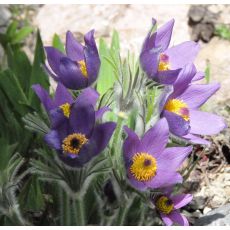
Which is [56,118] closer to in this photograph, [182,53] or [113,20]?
[182,53]

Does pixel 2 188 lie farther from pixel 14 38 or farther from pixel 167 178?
pixel 14 38

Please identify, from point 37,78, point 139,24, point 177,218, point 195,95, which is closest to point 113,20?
point 139,24

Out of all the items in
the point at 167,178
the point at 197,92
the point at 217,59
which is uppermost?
the point at 197,92

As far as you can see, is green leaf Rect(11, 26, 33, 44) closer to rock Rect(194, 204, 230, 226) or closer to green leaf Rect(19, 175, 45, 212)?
green leaf Rect(19, 175, 45, 212)

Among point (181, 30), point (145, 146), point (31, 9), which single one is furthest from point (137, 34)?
point (145, 146)

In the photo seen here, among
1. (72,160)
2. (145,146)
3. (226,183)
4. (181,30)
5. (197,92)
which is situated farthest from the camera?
(181,30)

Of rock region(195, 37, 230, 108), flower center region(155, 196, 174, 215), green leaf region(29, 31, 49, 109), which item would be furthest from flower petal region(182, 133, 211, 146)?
rock region(195, 37, 230, 108)

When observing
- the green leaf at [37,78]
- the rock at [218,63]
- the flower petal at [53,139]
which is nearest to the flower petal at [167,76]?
the flower petal at [53,139]
